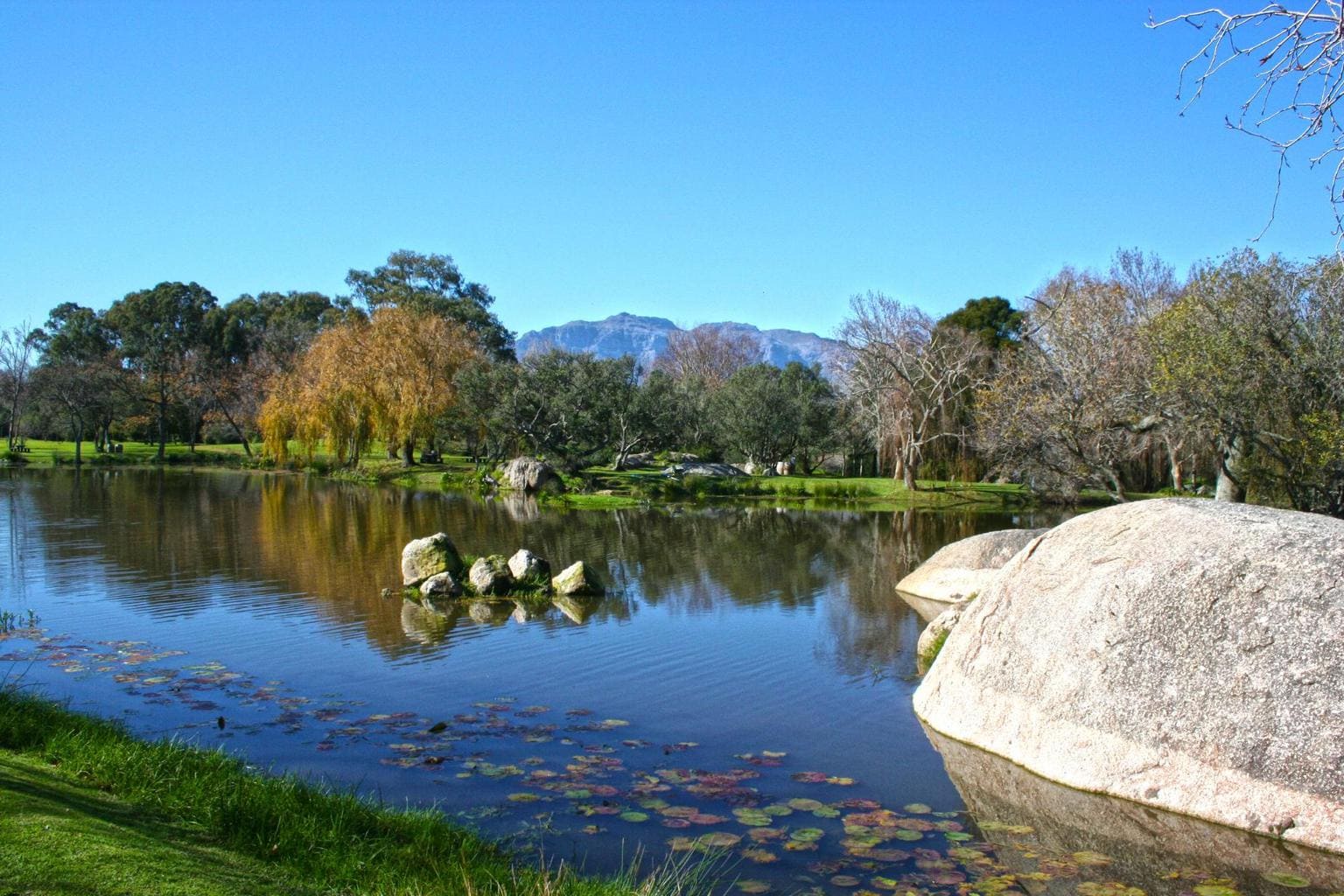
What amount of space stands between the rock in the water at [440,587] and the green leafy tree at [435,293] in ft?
193

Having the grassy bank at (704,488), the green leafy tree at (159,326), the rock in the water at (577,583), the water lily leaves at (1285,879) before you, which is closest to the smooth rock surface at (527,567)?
the rock in the water at (577,583)

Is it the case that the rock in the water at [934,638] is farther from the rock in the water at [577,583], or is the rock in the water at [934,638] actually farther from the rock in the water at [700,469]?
the rock in the water at [700,469]

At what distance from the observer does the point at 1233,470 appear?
2278cm

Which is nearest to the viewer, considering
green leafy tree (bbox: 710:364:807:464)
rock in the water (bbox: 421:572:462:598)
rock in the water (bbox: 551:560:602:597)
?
rock in the water (bbox: 421:572:462:598)

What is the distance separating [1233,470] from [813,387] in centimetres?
4356

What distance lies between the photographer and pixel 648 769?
1036cm

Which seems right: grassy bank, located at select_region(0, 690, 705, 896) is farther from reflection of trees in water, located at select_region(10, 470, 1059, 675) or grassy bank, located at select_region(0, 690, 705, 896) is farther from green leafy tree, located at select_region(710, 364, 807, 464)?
green leafy tree, located at select_region(710, 364, 807, 464)

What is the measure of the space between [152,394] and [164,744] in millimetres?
74973

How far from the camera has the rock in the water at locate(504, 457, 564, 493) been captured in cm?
4928

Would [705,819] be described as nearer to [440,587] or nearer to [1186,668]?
[1186,668]

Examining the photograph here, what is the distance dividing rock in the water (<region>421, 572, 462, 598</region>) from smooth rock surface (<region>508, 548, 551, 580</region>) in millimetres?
1205

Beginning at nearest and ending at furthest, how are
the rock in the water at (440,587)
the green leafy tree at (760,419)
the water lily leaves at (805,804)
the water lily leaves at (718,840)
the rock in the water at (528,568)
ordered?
the water lily leaves at (718,840) → the water lily leaves at (805,804) → the rock in the water at (440,587) → the rock in the water at (528,568) → the green leafy tree at (760,419)

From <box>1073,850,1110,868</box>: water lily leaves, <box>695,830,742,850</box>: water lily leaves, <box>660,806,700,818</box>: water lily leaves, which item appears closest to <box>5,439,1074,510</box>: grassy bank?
<box>660,806,700,818</box>: water lily leaves

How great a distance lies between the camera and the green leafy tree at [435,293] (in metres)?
79.3
